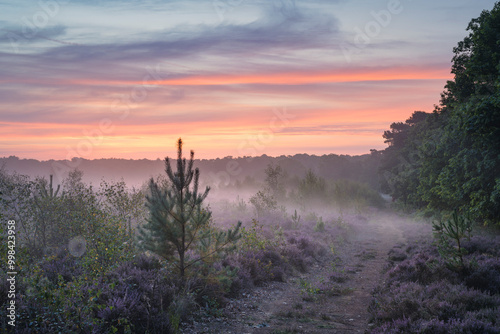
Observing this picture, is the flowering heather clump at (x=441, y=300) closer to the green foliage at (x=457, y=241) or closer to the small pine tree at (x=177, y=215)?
the green foliage at (x=457, y=241)

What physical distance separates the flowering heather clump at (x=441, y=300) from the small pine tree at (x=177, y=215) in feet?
16.9

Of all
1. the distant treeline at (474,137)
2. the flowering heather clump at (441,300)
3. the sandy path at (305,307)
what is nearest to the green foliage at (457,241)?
the flowering heather clump at (441,300)

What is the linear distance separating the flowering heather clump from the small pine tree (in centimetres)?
515

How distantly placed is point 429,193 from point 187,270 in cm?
2096

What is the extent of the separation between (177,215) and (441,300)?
305 inches

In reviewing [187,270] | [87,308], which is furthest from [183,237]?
[87,308]

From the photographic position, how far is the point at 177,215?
32.7 ft

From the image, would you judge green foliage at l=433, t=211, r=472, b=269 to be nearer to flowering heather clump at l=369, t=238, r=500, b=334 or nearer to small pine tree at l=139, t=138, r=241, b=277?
flowering heather clump at l=369, t=238, r=500, b=334

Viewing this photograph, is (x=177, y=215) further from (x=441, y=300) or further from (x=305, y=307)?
(x=441, y=300)

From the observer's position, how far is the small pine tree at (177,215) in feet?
31.9

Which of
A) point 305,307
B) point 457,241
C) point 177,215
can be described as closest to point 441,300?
point 457,241

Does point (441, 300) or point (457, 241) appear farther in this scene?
point (457, 241)

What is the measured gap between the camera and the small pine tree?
31.9 ft

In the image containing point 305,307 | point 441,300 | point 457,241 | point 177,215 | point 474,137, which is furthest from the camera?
point 474,137
